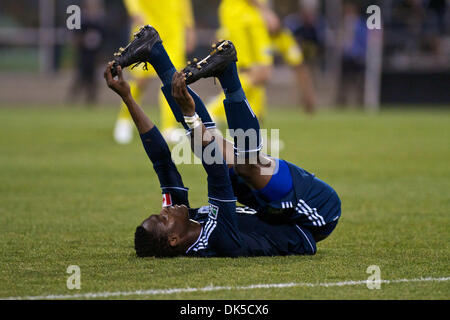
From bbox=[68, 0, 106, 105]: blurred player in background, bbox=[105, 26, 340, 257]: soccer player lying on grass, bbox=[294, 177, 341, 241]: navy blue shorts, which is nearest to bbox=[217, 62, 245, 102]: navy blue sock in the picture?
bbox=[105, 26, 340, 257]: soccer player lying on grass

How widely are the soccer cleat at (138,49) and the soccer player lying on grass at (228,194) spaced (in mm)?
10

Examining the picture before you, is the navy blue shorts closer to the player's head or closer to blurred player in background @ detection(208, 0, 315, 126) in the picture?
the player's head

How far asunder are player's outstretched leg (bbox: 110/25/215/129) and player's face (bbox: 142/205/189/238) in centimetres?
60

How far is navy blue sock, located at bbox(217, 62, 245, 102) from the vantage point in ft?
16.2

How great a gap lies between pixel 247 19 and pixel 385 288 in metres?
7.52

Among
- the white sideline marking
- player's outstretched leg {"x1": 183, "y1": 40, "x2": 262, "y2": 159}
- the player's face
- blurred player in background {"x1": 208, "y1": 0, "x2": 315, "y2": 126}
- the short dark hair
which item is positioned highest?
blurred player in background {"x1": 208, "y1": 0, "x2": 315, "y2": 126}

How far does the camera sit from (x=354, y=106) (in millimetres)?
23266

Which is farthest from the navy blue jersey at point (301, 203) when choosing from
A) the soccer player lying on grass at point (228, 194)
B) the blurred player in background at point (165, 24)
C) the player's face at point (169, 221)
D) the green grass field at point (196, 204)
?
the blurred player in background at point (165, 24)

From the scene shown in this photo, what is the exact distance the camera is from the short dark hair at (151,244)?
4629mm

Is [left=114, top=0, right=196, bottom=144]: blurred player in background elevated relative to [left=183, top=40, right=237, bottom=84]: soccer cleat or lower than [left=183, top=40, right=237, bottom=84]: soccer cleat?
elevated

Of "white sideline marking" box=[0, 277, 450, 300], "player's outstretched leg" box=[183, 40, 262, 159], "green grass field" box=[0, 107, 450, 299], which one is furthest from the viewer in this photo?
"player's outstretched leg" box=[183, 40, 262, 159]

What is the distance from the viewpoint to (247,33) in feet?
36.4

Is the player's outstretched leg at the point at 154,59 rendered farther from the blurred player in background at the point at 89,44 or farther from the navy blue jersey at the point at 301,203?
the blurred player in background at the point at 89,44

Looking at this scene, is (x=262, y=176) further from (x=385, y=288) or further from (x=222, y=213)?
(x=385, y=288)
